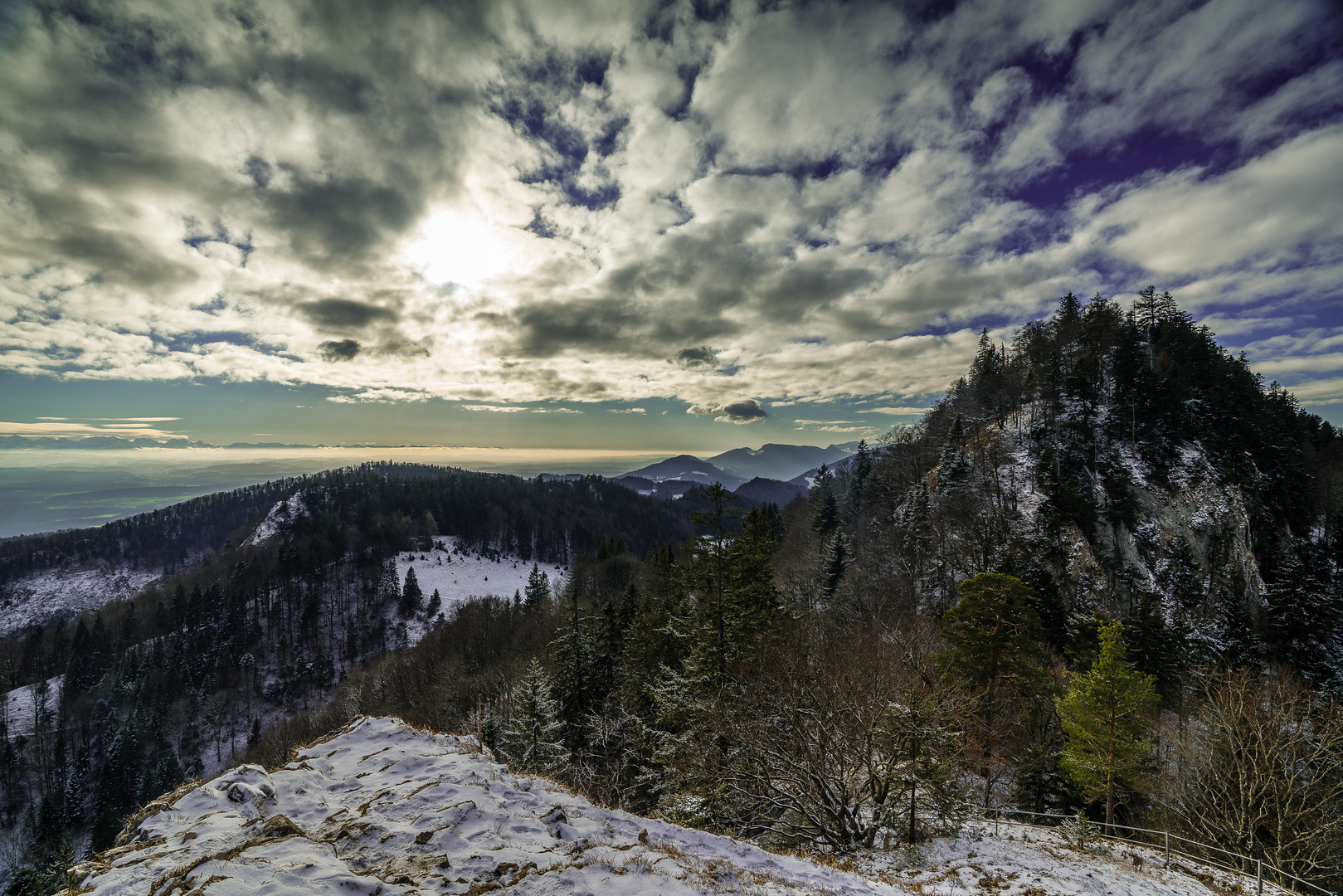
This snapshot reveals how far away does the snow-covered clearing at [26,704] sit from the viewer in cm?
7769

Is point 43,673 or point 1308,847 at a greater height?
point 1308,847

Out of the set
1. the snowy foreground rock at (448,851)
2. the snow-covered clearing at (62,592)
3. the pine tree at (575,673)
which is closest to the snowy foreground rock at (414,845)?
the snowy foreground rock at (448,851)

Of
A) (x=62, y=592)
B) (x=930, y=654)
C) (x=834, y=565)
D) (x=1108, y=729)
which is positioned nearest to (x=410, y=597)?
(x=834, y=565)

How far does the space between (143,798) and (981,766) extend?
114969 mm

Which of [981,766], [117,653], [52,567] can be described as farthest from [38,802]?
[52,567]

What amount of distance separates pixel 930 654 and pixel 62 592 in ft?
885

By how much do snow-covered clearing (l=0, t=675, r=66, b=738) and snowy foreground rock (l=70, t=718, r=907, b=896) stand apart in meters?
131

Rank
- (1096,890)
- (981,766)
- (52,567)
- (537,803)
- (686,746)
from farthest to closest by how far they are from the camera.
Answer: (52,567) < (981,766) < (686,746) < (1096,890) < (537,803)

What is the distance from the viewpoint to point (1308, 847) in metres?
15.2

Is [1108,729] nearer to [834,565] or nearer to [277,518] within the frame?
[834,565]

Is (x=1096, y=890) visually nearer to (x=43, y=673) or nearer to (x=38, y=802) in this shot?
(x=38, y=802)

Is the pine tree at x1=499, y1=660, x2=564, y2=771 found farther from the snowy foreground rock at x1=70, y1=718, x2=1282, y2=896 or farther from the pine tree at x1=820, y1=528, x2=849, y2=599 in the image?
the pine tree at x1=820, y1=528, x2=849, y2=599

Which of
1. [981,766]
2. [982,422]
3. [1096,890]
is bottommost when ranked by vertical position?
[981,766]

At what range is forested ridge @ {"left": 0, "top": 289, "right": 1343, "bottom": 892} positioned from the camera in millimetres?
15445
